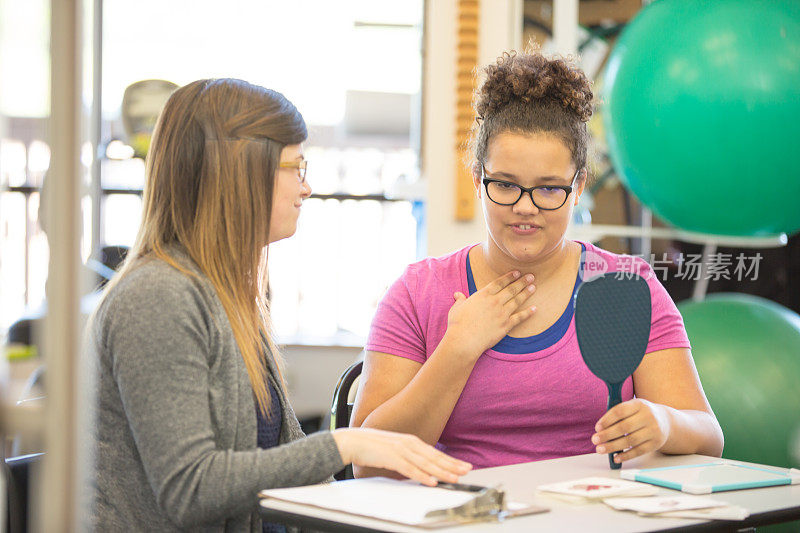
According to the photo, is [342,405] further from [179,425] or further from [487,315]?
[179,425]

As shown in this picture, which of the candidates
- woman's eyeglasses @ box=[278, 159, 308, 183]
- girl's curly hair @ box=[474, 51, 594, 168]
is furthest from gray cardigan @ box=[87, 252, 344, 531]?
girl's curly hair @ box=[474, 51, 594, 168]

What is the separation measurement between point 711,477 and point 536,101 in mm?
706

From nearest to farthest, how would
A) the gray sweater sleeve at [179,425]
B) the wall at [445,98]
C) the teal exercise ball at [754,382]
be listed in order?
the gray sweater sleeve at [179,425] < the teal exercise ball at [754,382] < the wall at [445,98]

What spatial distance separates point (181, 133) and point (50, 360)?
78 centimetres

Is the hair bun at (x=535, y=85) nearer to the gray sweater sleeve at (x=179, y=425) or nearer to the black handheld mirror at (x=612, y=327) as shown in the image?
the black handheld mirror at (x=612, y=327)

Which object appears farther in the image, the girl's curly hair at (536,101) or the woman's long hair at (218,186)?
the girl's curly hair at (536,101)

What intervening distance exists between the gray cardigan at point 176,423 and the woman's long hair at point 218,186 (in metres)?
0.04

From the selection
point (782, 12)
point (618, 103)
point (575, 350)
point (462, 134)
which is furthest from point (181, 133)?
point (462, 134)

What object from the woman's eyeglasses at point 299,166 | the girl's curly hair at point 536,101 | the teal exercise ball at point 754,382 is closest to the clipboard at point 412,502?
the woman's eyeglasses at point 299,166

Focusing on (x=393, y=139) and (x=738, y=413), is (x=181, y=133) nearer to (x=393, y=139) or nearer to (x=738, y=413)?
(x=738, y=413)

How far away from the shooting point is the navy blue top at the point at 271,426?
1.27 m

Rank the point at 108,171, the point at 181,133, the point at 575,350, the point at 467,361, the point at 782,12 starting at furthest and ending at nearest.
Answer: the point at 108,171 → the point at 782,12 → the point at 575,350 → the point at 467,361 → the point at 181,133

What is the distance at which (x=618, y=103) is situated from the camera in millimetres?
2164

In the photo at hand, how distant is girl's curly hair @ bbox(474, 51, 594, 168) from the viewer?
151 centimetres
